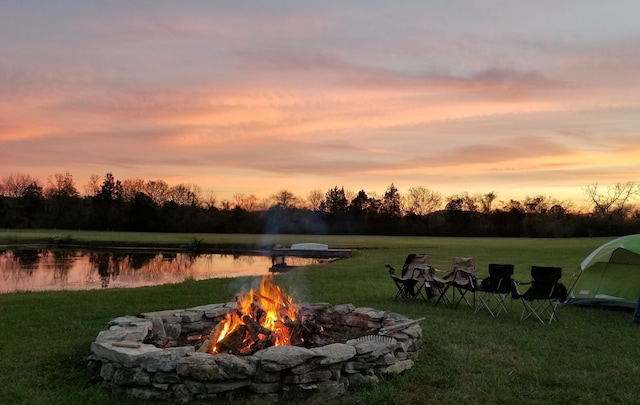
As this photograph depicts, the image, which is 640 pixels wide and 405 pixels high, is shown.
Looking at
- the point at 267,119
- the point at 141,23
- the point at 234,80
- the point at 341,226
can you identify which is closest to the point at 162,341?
the point at 141,23

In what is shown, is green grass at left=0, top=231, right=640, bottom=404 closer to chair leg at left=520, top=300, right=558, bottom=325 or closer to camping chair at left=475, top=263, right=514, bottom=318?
chair leg at left=520, top=300, right=558, bottom=325

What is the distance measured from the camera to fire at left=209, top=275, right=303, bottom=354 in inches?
193

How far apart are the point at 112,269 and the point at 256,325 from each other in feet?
A: 52.3

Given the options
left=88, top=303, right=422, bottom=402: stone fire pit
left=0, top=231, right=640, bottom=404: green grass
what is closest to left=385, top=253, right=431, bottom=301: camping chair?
left=0, top=231, right=640, bottom=404: green grass

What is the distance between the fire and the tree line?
34.9 meters

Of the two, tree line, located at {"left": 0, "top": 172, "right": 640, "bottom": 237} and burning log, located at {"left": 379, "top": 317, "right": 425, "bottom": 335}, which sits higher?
tree line, located at {"left": 0, "top": 172, "right": 640, "bottom": 237}

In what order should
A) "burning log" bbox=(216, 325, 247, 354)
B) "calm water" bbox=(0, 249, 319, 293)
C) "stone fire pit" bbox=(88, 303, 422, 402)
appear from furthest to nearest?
"calm water" bbox=(0, 249, 319, 293) → "burning log" bbox=(216, 325, 247, 354) → "stone fire pit" bbox=(88, 303, 422, 402)

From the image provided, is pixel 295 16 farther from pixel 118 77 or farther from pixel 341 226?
pixel 341 226

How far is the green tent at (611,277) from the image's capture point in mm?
8695

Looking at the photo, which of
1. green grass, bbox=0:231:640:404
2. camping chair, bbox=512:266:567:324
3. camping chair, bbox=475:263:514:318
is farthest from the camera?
camping chair, bbox=475:263:514:318

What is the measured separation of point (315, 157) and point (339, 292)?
1089cm

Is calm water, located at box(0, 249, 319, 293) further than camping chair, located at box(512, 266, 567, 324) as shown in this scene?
Yes

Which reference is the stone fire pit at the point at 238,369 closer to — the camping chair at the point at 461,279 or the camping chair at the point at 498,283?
the camping chair at the point at 498,283

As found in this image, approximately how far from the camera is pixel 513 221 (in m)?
46.5
